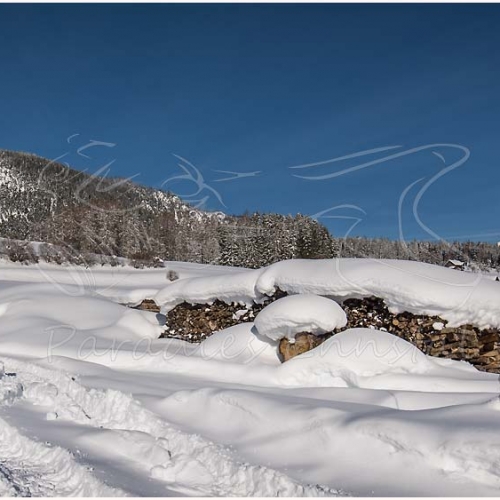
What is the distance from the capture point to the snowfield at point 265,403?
3.61 m

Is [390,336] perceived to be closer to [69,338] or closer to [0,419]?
[0,419]

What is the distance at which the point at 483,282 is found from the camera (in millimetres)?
8219

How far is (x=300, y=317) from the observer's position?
26.5ft

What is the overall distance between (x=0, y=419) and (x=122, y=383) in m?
2.18

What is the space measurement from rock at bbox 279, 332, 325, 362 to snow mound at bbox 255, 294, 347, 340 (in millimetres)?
88

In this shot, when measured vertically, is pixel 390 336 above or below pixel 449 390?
above

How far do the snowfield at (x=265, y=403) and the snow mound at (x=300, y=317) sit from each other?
0.03 meters

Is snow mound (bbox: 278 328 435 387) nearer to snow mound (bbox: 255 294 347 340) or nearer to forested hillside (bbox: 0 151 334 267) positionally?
snow mound (bbox: 255 294 347 340)

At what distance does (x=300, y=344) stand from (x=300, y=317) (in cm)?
50

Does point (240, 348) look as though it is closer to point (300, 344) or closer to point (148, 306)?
point (300, 344)

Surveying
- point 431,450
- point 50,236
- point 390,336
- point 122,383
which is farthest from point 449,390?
point 50,236

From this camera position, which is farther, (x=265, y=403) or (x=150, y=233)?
(x=150, y=233)

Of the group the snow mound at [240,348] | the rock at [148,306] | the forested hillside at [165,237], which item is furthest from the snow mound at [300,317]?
the rock at [148,306]

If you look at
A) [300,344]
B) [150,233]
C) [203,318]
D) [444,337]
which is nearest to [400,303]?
[444,337]
